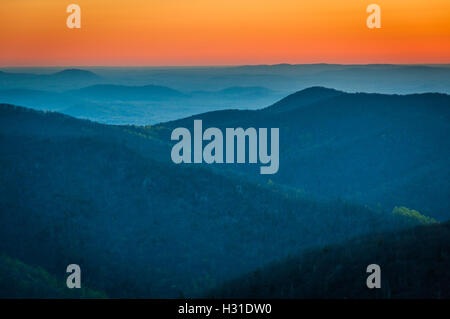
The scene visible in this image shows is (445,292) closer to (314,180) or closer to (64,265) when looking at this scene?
(64,265)

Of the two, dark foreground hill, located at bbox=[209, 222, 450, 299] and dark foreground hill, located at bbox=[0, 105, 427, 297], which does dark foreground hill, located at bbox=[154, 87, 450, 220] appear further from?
dark foreground hill, located at bbox=[209, 222, 450, 299]

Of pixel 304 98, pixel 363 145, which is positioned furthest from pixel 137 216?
pixel 304 98

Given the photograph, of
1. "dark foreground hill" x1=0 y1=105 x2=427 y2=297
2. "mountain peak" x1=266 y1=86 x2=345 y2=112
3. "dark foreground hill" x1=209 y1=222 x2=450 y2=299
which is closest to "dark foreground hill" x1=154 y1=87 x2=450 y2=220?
"mountain peak" x1=266 y1=86 x2=345 y2=112

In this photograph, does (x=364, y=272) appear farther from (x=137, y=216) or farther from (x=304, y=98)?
(x=304, y=98)

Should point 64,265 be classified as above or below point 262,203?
below
